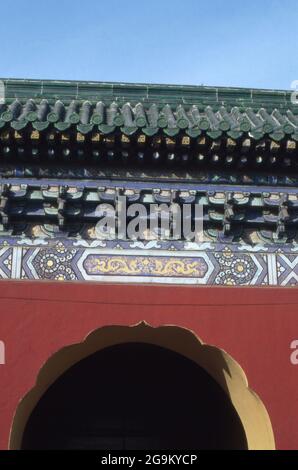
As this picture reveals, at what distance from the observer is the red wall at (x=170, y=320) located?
6.04m

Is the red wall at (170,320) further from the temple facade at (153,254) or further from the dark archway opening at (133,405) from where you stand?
the dark archway opening at (133,405)

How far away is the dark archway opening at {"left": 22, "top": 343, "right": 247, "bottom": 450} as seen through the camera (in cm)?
754

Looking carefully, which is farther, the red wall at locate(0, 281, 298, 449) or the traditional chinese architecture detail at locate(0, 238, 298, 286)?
the traditional chinese architecture detail at locate(0, 238, 298, 286)

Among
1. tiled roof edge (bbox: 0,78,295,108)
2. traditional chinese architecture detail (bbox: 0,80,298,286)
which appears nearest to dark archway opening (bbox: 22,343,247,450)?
traditional chinese architecture detail (bbox: 0,80,298,286)

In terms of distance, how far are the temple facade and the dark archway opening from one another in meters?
0.58

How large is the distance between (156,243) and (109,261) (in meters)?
0.47

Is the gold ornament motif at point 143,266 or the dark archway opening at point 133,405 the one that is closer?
the gold ornament motif at point 143,266

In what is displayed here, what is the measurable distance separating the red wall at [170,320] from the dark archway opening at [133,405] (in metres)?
1.37

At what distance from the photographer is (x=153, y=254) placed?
655 centimetres

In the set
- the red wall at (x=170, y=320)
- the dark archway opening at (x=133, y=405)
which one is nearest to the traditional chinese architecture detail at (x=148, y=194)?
the red wall at (x=170, y=320)

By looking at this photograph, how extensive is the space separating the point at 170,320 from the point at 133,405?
Answer: 1.85 metres

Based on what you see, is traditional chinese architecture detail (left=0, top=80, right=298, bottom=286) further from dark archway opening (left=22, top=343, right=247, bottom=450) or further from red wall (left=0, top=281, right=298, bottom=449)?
dark archway opening (left=22, top=343, right=247, bottom=450)

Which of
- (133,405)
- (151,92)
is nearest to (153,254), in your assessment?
(133,405)

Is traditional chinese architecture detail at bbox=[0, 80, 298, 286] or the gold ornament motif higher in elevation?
traditional chinese architecture detail at bbox=[0, 80, 298, 286]
